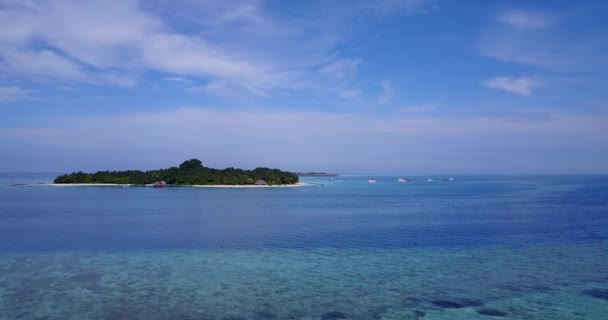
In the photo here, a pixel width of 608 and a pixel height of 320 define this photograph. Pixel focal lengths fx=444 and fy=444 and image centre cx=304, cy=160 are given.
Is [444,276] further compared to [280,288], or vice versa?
[444,276]

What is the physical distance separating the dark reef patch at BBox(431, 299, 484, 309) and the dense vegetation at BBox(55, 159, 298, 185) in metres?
105

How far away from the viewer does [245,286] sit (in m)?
17.3

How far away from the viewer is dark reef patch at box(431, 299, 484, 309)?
14875mm

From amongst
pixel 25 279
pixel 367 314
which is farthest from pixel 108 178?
pixel 367 314

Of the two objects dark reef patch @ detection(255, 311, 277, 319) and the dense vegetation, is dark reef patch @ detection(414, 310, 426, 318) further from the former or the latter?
the dense vegetation

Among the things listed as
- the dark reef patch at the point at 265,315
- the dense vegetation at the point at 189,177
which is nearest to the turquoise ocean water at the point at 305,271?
the dark reef patch at the point at 265,315

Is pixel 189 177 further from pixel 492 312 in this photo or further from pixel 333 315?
pixel 492 312

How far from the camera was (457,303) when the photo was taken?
15.2 metres

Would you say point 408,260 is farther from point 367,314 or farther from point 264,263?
point 367,314

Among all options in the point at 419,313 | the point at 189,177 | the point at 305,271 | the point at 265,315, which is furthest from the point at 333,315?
the point at 189,177

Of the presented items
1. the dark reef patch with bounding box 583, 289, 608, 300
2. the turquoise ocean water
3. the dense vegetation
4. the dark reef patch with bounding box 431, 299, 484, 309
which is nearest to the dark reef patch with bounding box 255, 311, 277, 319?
the turquoise ocean water

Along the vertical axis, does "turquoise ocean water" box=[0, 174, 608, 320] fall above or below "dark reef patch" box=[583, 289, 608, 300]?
above

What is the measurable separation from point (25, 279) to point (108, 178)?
375 feet

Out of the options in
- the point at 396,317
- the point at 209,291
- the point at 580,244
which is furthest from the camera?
the point at 580,244
